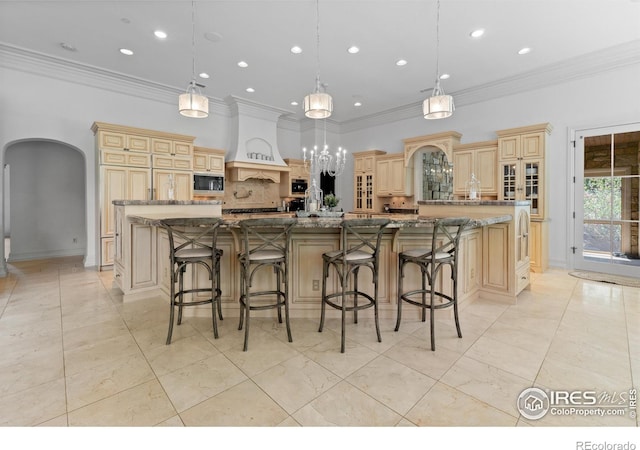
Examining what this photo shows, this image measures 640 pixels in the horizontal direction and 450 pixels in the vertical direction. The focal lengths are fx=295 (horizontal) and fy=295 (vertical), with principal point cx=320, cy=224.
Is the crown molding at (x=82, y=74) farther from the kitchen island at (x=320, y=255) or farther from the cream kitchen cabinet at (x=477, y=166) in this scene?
the cream kitchen cabinet at (x=477, y=166)

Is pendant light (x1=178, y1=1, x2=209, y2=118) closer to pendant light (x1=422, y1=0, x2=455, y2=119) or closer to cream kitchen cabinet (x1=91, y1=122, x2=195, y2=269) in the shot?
pendant light (x1=422, y1=0, x2=455, y2=119)

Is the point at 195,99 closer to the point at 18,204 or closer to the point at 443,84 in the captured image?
the point at 443,84

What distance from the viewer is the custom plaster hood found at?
6707 millimetres

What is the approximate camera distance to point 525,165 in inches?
200

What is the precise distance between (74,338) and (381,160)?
6465 mm

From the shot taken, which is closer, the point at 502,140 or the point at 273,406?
the point at 273,406

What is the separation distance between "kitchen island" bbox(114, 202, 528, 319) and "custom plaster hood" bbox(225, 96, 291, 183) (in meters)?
3.38

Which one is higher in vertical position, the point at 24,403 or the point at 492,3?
the point at 492,3

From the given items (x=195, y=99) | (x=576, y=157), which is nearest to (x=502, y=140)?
(x=576, y=157)

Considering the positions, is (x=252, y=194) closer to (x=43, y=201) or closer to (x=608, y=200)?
(x=43, y=201)

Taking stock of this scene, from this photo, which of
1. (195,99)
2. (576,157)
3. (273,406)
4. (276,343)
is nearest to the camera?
(273,406)

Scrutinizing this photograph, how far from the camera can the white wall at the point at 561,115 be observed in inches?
178

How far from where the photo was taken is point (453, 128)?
6336 mm

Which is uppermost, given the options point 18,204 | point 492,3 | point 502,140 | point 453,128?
point 492,3
